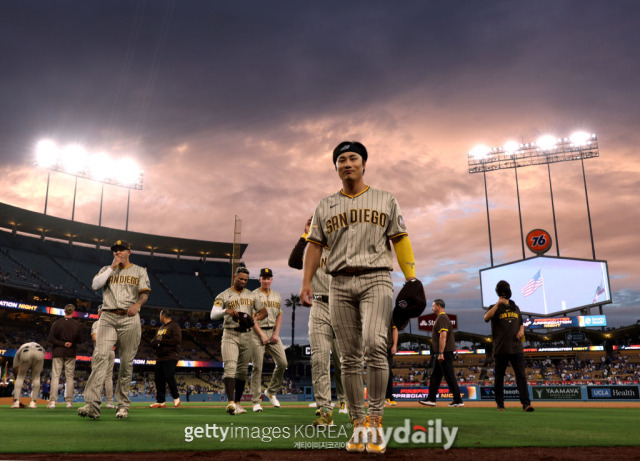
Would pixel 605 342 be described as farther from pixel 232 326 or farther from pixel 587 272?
pixel 232 326

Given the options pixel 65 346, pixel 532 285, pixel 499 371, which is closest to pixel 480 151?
pixel 532 285

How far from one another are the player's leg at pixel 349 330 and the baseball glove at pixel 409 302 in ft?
1.10

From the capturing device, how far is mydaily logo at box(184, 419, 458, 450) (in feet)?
12.8

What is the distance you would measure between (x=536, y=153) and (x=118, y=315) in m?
43.1

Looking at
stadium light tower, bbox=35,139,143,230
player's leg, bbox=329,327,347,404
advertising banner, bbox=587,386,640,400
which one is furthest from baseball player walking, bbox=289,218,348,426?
stadium light tower, bbox=35,139,143,230

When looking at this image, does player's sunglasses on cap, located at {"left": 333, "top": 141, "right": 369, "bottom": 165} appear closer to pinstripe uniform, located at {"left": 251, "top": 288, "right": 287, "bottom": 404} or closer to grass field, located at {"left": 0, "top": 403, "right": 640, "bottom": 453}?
grass field, located at {"left": 0, "top": 403, "right": 640, "bottom": 453}

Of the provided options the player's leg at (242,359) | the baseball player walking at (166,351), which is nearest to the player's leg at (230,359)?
the player's leg at (242,359)

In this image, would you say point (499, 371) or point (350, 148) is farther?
point (499, 371)

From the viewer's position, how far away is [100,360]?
600cm

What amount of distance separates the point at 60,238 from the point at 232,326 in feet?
154

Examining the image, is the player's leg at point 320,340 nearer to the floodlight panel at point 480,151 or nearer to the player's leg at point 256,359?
the player's leg at point 256,359

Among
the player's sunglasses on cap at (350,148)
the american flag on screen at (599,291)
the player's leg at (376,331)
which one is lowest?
the player's leg at (376,331)

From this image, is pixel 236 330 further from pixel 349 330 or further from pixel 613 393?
pixel 613 393

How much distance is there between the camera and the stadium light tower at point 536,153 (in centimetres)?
4162
